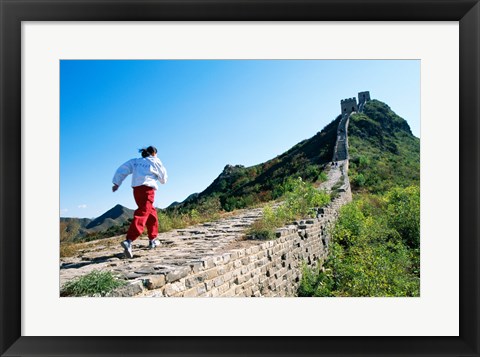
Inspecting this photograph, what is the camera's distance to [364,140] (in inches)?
678

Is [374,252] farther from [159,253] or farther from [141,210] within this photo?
[141,210]

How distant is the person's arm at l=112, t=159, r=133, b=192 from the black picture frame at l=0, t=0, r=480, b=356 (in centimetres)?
88

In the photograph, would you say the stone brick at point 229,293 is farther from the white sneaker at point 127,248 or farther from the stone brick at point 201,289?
the white sneaker at point 127,248

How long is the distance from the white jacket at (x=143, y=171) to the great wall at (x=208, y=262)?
0.76 metres

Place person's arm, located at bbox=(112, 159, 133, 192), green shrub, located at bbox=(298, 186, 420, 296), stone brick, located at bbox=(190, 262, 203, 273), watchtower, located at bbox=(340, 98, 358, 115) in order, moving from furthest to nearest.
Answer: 1. watchtower, located at bbox=(340, 98, 358, 115)
2. green shrub, located at bbox=(298, 186, 420, 296)
3. person's arm, located at bbox=(112, 159, 133, 192)
4. stone brick, located at bbox=(190, 262, 203, 273)

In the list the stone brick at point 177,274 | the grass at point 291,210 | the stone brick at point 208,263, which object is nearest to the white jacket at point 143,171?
the stone brick at point 208,263

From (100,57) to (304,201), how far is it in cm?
505

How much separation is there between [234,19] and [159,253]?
8.03 feet

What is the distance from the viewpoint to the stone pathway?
3.23 meters

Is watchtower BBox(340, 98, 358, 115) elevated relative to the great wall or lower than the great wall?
elevated

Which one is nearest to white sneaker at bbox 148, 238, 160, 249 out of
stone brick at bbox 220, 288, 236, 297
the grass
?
stone brick at bbox 220, 288, 236, 297

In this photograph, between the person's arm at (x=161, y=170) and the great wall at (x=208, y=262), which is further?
the person's arm at (x=161, y=170)

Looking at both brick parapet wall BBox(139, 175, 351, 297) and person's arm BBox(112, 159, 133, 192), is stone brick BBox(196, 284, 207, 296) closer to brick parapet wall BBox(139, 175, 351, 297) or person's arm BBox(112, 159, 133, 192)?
brick parapet wall BBox(139, 175, 351, 297)

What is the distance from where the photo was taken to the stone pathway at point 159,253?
10.6ft
